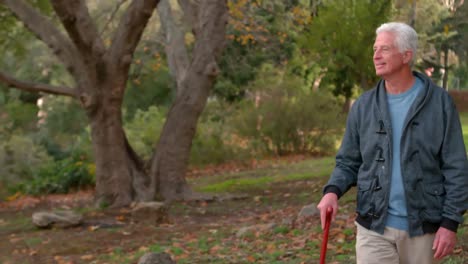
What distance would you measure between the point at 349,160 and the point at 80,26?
10.2m

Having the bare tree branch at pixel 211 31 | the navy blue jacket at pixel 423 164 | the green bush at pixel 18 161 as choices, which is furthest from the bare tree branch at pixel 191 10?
the navy blue jacket at pixel 423 164

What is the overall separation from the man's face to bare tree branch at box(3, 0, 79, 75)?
10714 mm

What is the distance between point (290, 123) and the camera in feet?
84.5

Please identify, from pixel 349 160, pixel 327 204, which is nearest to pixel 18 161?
pixel 349 160

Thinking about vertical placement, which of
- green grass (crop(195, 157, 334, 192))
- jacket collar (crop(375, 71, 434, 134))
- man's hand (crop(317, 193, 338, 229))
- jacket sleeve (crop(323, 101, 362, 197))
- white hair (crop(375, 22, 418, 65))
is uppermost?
white hair (crop(375, 22, 418, 65))

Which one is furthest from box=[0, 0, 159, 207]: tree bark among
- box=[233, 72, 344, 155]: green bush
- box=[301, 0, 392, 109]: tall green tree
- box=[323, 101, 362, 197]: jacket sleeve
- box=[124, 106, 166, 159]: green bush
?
box=[301, 0, 392, 109]: tall green tree

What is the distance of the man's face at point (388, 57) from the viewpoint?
4266mm

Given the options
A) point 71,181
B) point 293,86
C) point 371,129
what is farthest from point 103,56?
point 293,86

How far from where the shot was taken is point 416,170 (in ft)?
13.6

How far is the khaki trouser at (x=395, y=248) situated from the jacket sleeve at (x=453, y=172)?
0.56 feet

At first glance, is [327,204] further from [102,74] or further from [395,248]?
[102,74]

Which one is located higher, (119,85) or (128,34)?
(128,34)

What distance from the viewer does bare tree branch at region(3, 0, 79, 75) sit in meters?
14.5

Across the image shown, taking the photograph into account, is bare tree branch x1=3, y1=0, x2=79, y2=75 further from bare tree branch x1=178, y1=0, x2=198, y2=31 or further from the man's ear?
the man's ear
